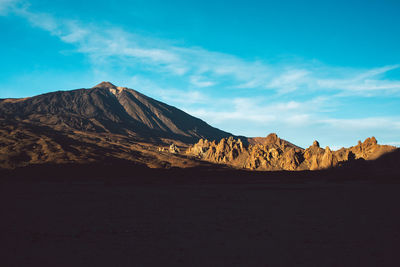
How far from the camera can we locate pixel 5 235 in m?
11.3

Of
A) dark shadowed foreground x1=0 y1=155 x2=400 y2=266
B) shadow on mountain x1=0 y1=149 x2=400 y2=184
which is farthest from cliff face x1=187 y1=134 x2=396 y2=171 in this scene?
dark shadowed foreground x1=0 y1=155 x2=400 y2=266

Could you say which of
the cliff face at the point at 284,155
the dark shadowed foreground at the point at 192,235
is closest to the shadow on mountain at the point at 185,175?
the cliff face at the point at 284,155

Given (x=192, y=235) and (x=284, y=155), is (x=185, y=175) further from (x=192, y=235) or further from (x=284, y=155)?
(x=284, y=155)

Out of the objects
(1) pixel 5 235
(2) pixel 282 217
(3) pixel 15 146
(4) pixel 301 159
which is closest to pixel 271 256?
(2) pixel 282 217

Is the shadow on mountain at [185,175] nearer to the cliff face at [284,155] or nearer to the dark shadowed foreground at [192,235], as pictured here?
the cliff face at [284,155]

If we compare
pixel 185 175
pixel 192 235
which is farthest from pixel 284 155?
pixel 192 235

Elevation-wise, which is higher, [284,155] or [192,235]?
[284,155]

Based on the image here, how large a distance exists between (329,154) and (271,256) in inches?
2494

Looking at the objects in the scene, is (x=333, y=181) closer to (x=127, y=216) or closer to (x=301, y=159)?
(x=301, y=159)

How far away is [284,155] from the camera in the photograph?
82.6 m

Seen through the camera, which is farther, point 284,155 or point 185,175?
point 284,155

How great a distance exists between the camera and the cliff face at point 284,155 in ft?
214

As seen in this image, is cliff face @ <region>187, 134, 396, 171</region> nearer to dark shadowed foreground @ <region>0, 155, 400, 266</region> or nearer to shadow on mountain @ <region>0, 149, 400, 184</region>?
shadow on mountain @ <region>0, 149, 400, 184</region>

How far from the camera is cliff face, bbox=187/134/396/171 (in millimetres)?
65250
